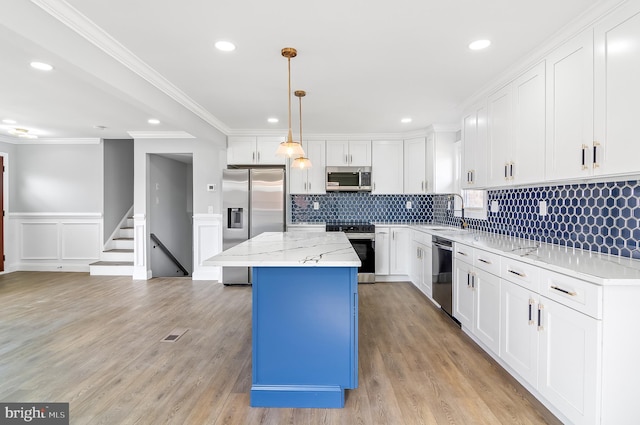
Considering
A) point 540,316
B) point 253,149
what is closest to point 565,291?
point 540,316

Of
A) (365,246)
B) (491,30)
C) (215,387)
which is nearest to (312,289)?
(215,387)

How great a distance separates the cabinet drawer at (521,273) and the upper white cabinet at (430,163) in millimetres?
2651

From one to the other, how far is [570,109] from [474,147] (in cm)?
134

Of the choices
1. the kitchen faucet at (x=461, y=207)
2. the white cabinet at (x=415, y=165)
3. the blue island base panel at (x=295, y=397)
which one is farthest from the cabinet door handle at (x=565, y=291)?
the white cabinet at (x=415, y=165)

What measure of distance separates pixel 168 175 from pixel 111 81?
4.37 metres

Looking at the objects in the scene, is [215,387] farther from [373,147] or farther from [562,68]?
[373,147]

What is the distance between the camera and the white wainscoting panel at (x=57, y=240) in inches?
240

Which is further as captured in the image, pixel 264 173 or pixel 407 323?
pixel 264 173

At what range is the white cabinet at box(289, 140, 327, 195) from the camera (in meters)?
5.44

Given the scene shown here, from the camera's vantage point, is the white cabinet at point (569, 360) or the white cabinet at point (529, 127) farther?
the white cabinet at point (529, 127)

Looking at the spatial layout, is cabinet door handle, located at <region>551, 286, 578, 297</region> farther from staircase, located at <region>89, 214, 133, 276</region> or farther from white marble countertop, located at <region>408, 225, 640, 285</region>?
staircase, located at <region>89, 214, 133, 276</region>

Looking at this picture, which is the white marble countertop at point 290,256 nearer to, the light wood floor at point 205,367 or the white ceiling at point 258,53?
the light wood floor at point 205,367

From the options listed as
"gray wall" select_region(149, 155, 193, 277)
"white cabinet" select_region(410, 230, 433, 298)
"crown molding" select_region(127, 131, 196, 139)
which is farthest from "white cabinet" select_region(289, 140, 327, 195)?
"gray wall" select_region(149, 155, 193, 277)

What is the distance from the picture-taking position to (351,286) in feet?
6.93
